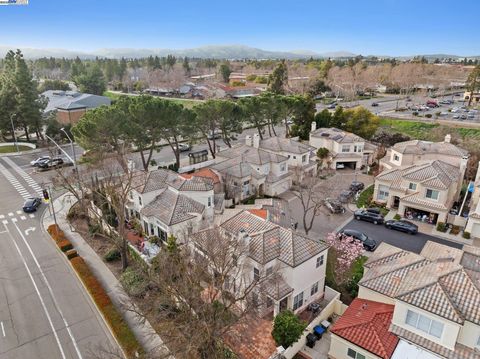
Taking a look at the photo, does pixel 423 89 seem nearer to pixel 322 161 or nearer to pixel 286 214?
pixel 322 161

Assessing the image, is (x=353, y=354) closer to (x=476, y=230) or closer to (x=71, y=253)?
(x=476, y=230)

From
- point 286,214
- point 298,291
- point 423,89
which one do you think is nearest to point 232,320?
point 298,291

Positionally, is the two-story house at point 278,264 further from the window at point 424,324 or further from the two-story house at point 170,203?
the window at point 424,324

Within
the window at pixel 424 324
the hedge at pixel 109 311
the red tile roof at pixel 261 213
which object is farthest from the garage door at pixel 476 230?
the hedge at pixel 109 311

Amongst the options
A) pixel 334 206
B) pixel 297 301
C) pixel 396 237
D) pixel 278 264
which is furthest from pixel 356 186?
pixel 278 264

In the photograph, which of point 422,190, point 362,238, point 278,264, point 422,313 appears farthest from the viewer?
point 422,190

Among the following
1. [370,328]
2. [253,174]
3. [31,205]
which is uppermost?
[253,174]
